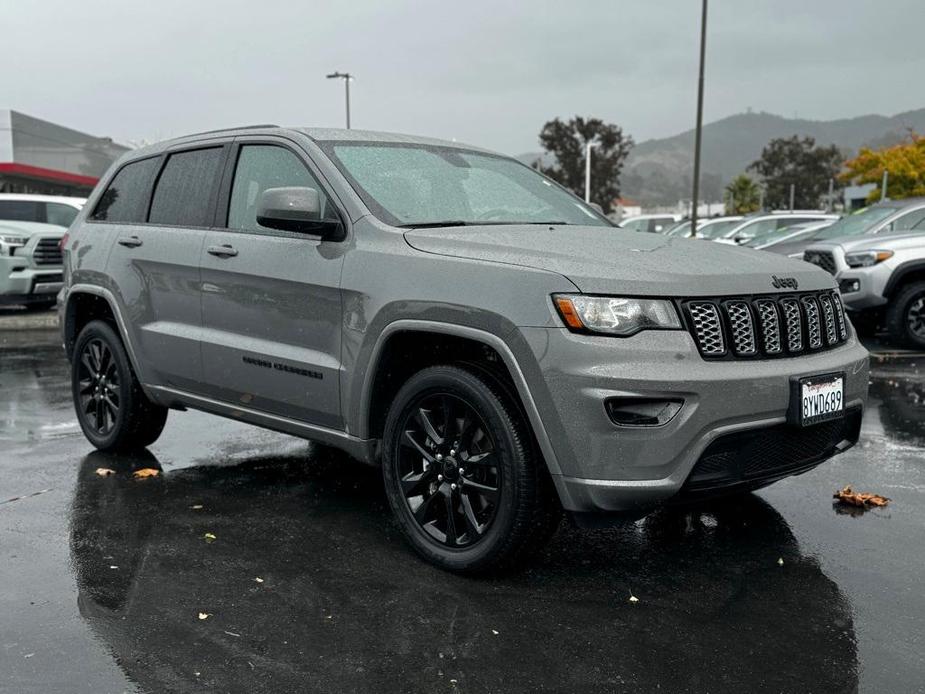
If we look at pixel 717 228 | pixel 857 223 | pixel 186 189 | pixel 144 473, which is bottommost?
pixel 144 473

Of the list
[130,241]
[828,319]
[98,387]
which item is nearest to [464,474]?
[828,319]

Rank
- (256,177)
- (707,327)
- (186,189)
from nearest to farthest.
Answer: (707,327)
(256,177)
(186,189)

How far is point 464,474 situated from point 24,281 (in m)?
11.6

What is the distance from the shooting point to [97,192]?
6.29 meters

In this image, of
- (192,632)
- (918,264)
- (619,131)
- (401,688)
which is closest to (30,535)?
(192,632)

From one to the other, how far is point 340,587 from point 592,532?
1310mm

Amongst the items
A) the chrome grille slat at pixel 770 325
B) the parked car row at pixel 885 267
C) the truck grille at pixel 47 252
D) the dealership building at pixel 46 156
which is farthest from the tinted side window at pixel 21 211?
the dealership building at pixel 46 156

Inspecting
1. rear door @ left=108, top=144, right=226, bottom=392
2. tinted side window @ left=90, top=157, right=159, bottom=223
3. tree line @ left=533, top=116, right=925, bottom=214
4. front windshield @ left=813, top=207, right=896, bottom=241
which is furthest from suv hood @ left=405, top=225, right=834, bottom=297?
tree line @ left=533, top=116, right=925, bottom=214

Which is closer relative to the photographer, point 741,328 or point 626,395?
point 626,395

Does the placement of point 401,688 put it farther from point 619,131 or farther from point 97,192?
point 619,131

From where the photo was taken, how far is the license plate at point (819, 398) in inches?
150

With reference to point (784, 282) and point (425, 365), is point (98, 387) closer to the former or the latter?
point (425, 365)

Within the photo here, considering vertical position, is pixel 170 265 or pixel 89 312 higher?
pixel 170 265

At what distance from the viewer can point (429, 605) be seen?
374 centimetres
